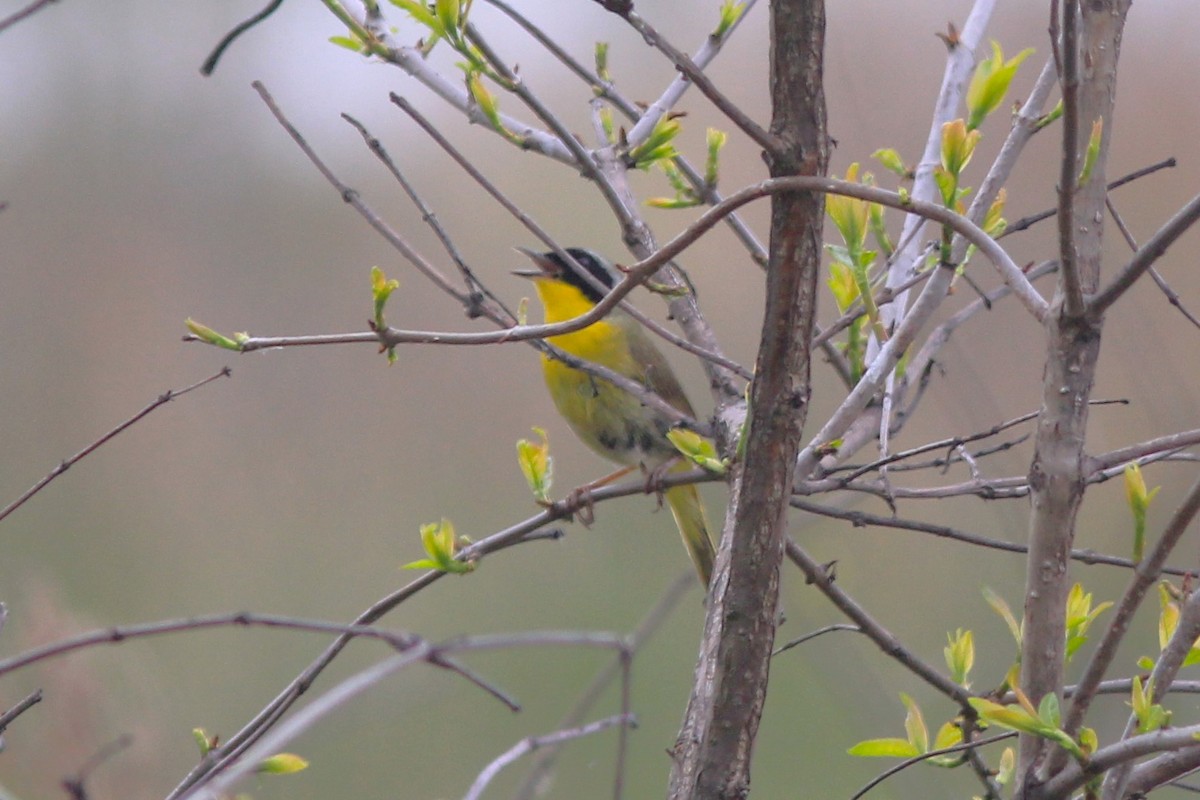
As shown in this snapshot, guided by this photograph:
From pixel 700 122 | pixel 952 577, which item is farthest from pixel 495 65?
pixel 952 577

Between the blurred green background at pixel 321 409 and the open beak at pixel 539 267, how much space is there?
0.95 meters

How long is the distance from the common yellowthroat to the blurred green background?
870mm

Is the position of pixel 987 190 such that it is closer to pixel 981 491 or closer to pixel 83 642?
pixel 981 491

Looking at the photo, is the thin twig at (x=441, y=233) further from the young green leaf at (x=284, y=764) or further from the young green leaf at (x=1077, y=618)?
the young green leaf at (x=1077, y=618)

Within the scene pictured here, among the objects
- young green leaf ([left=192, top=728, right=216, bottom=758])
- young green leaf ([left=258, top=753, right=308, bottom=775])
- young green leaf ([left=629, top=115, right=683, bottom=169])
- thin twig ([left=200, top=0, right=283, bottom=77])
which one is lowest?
young green leaf ([left=192, top=728, right=216, bottom=758])

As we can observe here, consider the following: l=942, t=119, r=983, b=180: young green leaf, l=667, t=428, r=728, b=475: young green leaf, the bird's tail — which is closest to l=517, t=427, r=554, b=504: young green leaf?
l=667, t=428, r=728, b=475: young green leaf

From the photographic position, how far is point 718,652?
105 cm

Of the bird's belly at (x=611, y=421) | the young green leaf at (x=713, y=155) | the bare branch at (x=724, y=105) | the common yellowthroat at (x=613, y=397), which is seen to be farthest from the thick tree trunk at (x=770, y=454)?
the bird's belly at (x=611, y=421)

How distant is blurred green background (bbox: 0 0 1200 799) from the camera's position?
5148 millimetres

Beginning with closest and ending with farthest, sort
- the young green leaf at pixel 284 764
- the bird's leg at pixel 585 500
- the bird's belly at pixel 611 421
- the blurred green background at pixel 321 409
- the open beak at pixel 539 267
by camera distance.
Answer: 1. the young green leaf at pixel 284 764
2. the bird's leg at pixel 585 500
3. the bird's belly at pixel 611 421
4. the open beak at pixel 539 267
5. the blurred green background at pixel 321 409

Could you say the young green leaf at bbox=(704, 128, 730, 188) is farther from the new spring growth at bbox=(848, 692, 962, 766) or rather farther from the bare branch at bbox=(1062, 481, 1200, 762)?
the bare branch at bbox=(1062, 481, 1200, 762)

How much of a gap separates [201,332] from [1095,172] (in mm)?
1014

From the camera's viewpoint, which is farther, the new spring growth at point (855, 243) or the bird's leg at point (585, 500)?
the bird's leg at point (585, 500)

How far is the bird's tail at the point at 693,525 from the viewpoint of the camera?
126 inches
